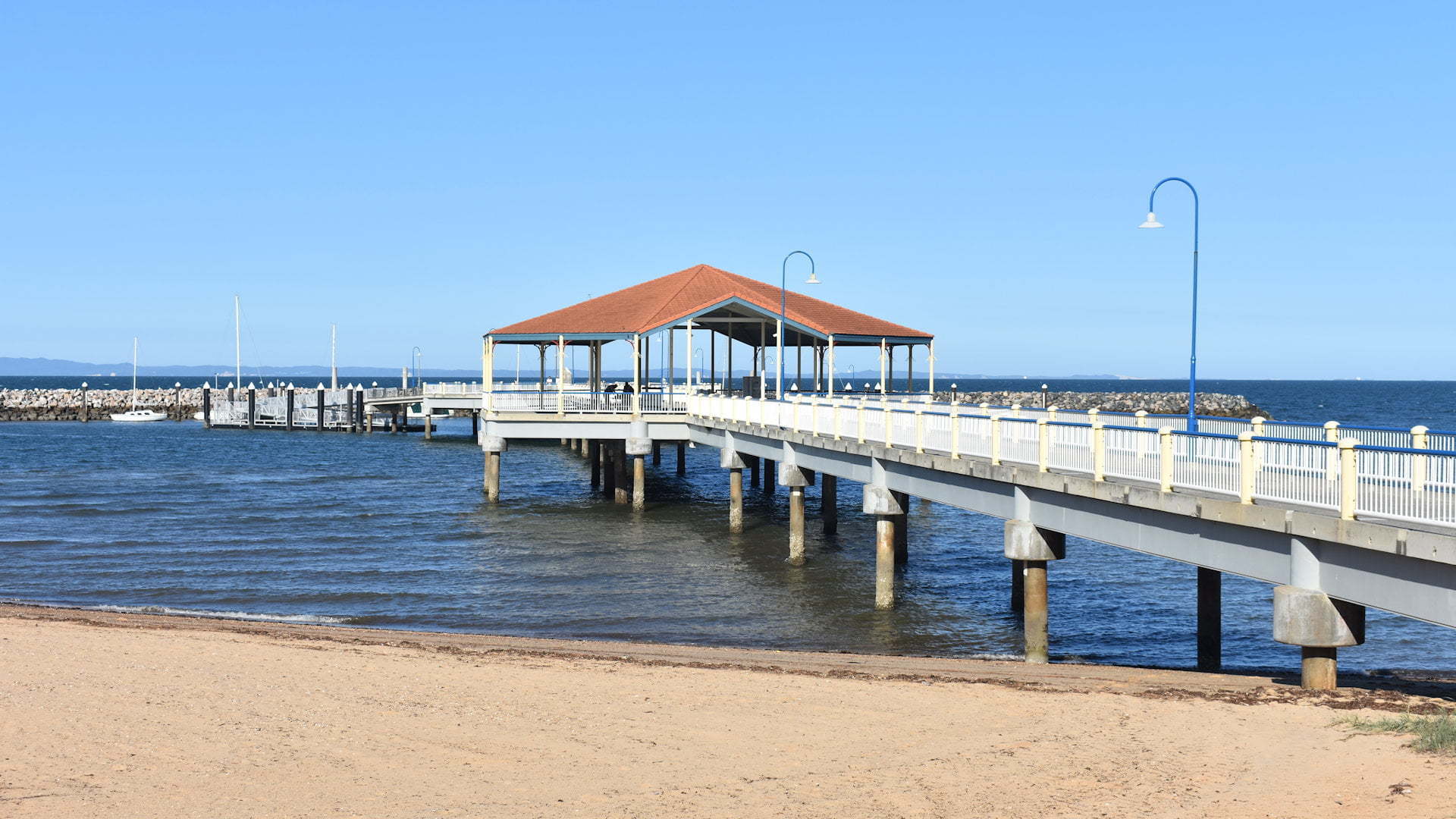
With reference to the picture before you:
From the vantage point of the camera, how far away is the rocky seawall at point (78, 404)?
4459 inches

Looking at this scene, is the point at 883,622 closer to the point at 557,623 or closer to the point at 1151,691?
the point at 557,623

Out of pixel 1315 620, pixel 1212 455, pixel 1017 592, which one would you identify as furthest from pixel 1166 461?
pixel 1017 592

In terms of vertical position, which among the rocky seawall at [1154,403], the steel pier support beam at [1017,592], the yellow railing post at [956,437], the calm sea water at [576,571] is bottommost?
the calm sea water at [576,571]

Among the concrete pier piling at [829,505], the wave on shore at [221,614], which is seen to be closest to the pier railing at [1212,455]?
the concrete pier piling at [829,505]

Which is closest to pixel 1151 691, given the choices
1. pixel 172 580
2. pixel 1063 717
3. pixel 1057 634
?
pixel 1063 717

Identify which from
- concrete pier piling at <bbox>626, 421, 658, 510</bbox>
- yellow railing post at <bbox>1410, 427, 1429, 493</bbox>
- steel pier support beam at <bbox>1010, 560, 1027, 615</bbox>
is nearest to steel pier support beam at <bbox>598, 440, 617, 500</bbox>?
concrete pier piling at <bbox>626, 421, 658, 510</bbox>

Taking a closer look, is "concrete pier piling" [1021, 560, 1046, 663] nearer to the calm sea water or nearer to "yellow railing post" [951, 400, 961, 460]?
the calm sea water

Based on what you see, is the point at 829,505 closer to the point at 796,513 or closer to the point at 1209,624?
the point at 796,513

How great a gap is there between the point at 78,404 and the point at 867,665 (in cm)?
11369

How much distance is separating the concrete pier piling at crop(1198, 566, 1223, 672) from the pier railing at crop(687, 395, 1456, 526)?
2.46m

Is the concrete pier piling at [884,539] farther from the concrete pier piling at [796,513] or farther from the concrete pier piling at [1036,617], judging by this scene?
the concrete pier piling at [1036,617]

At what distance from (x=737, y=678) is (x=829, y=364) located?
25.2 metres

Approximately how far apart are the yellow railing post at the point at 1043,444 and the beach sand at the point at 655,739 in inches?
120

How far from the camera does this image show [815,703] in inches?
592
